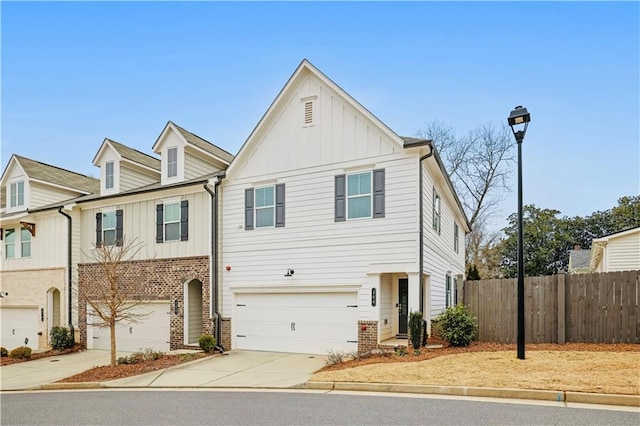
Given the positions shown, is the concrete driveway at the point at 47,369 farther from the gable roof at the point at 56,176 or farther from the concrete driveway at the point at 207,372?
the gable roof at the point at 56,176

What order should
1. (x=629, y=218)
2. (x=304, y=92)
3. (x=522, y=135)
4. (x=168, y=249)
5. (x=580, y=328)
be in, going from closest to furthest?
(x=522, y=135)
(x=580, y=328)
(x=304, y=92)
(x=168, y=249)
(x=629, y=218)

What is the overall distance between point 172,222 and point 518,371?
13223 mm

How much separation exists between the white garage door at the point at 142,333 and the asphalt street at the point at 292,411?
26.1 ft

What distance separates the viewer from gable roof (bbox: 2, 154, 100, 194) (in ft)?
77.8

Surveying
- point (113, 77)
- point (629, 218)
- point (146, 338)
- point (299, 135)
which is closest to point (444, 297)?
point (299, 135)

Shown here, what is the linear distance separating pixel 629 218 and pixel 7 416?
48991 mm

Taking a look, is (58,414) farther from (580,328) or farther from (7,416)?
(580,328)

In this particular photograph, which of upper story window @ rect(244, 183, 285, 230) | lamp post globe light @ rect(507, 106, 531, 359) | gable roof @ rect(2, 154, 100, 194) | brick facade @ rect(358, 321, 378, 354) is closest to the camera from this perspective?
lamp post globe light @ rect(507, 106, 531, 359)

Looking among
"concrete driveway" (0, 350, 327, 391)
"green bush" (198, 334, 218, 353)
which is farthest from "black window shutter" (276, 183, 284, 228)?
"green bush" (198, 334, 218, 353)

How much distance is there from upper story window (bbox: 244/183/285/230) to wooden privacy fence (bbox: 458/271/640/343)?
6.86m

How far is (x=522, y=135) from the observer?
38.1 ft

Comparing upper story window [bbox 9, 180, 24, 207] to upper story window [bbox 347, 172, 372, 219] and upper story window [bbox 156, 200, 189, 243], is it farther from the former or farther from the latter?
upper story window [bbox 347, 172, 372, 219]

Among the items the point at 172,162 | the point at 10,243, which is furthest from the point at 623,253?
the point at 10,243

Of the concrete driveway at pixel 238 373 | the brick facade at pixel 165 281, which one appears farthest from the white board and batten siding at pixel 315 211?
the concrete driveway at pixel 238 373
